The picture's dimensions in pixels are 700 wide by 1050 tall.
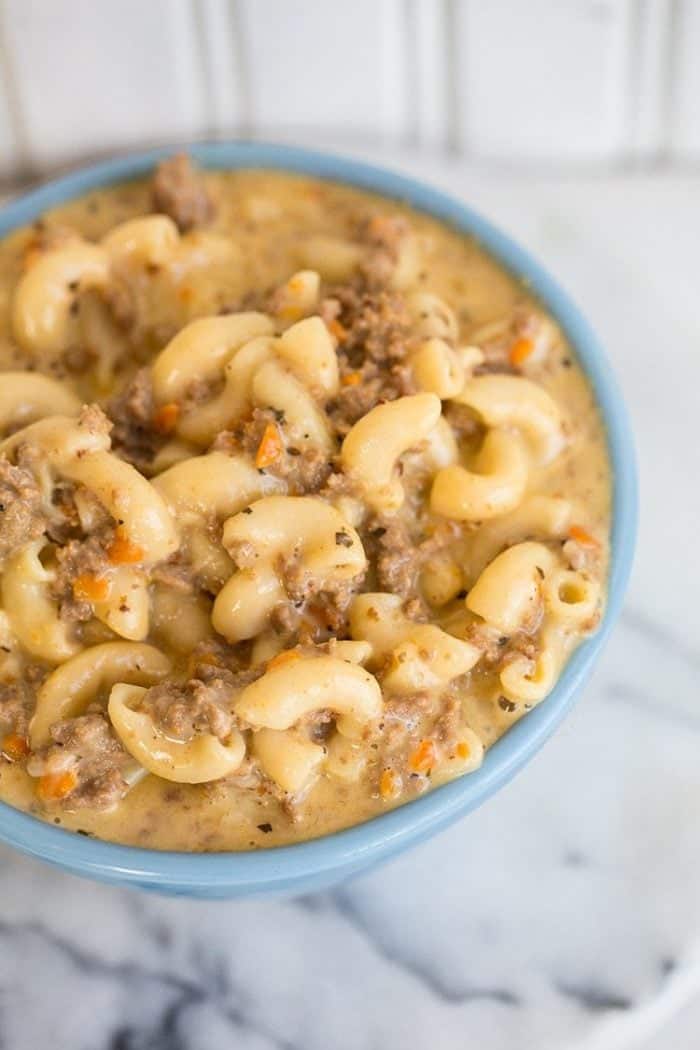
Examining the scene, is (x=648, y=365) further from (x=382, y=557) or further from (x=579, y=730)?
(x=382, y=557)

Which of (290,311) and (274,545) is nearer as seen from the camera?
(274,545)

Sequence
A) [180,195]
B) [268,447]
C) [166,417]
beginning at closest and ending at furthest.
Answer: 1. [268,447]
2. [166,417]
3. [180,195]

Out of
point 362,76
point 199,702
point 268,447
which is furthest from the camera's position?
point 362,76

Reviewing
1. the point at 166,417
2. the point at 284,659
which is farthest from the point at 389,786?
the point at 166,417

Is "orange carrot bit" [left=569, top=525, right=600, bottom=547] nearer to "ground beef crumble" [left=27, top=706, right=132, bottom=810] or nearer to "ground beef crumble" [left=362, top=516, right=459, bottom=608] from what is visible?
"ground beef crumble" [left=362, top=516, right=459, bottom=608]

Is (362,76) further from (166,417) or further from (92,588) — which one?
Result: (92,588)

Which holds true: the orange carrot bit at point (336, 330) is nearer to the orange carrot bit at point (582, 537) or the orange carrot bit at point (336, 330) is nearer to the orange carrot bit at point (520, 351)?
the orange carrot bit at point (520, 351)

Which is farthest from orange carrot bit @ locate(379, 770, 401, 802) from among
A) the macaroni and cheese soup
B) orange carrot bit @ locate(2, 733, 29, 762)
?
orange carrot bit @ locate(2, 733, 29, 762)

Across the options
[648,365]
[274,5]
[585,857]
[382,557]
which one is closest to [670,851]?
[585,857]
